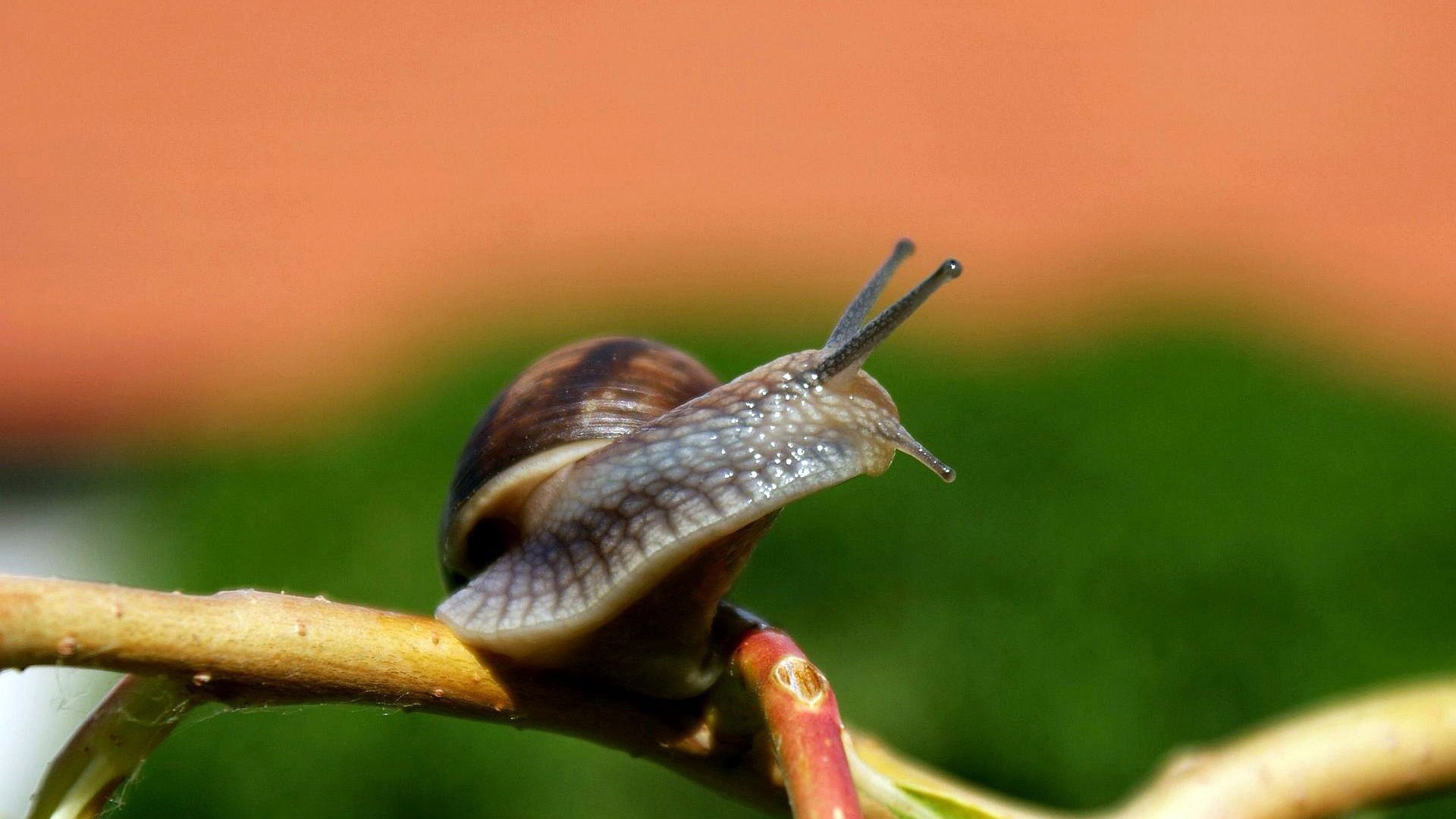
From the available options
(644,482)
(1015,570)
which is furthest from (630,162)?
(644,482)

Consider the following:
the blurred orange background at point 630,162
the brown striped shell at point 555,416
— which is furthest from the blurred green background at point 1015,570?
the blurred orange background at point 630,162

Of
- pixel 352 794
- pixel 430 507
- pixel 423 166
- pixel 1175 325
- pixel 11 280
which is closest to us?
pixel 352 794

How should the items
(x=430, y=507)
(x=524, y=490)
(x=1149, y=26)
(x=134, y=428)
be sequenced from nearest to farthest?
(x=524, y=490) → (x=430, y=507) → (x=134, y=428) → (x=1149, y=26)

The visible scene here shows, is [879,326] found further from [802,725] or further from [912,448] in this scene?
[802,725]

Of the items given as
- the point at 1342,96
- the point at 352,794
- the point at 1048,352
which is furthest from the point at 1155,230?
the point at 352,794

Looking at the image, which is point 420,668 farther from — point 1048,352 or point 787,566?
point 1048,352

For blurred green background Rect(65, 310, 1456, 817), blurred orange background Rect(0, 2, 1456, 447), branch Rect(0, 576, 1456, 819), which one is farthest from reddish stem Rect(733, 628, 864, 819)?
blurred orange background Rect(0, 2, 1456, 447)

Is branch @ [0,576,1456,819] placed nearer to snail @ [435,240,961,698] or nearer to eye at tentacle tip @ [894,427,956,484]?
snail @ [435,240,961,698]
